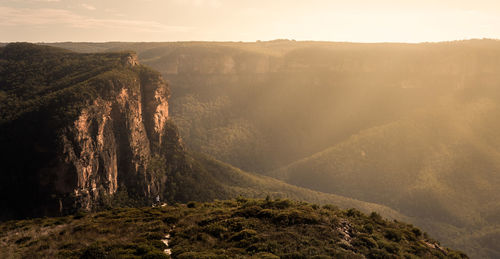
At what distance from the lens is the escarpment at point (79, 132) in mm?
47875

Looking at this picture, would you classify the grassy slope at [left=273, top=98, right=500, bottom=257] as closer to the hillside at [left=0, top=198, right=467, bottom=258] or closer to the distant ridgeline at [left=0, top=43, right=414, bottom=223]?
the distant ridgeline at [left=0, top=43, right=414, bottom=223]

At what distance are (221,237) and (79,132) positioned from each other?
39.1 m

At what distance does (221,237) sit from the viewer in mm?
24859

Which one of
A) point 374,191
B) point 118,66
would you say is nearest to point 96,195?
point 118,66

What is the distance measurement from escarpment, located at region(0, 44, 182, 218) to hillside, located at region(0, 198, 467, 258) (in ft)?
52.9

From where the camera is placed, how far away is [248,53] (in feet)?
581

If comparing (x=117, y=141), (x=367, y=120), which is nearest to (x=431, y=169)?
(x=367, y=120)

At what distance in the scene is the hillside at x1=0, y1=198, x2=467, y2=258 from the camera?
21.8 meters

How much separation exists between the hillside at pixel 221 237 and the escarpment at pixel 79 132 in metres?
16.1

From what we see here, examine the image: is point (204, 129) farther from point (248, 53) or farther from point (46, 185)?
point (46, 185)

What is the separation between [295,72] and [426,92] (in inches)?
2650

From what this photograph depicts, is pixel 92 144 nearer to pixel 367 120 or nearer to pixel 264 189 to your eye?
pixel 264 189

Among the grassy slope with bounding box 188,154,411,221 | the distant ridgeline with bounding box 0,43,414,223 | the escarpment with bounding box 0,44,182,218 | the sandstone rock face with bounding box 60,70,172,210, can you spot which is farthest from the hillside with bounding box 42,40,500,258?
the escarpment with bounding box 0,44,182,218

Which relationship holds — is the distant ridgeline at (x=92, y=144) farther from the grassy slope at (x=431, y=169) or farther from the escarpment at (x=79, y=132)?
the grassy slope at (x=431, y=169)
